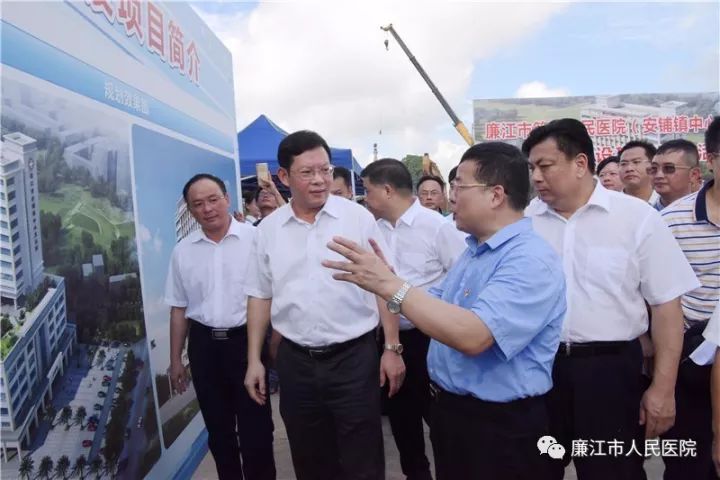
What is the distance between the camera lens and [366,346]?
2232 mm

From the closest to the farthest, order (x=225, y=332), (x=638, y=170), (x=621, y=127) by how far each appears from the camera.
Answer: (x=225, y=332) < (x=638, y=170) < (x=621, y=127)

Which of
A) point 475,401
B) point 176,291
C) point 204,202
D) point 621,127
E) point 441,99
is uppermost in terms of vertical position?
point 441,99

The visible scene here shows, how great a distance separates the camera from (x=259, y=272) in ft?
7.73

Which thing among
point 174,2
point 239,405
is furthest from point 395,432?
point 174,2

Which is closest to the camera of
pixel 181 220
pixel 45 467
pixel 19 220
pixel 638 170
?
pixel 19 220

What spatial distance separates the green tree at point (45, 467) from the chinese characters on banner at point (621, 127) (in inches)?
574

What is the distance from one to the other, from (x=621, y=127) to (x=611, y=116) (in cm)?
109

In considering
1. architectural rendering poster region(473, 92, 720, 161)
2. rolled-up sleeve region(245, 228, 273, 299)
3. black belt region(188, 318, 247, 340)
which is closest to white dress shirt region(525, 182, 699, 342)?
rolled-up sleeve region(245, 228, 273, 299)

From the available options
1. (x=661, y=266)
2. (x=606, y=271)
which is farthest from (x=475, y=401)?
(x=661, y=266)

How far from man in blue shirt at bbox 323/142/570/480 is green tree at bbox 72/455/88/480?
1.41 m

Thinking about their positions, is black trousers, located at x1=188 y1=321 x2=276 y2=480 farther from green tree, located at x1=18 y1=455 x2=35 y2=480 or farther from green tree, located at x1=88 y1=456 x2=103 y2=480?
green tree, located at x1=18 y1=455 x2=35 y2=480

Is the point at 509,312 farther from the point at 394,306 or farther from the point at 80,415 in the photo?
the point at 80,415

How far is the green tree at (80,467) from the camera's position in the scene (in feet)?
6.60

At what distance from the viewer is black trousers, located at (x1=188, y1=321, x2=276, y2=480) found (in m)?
2.67
